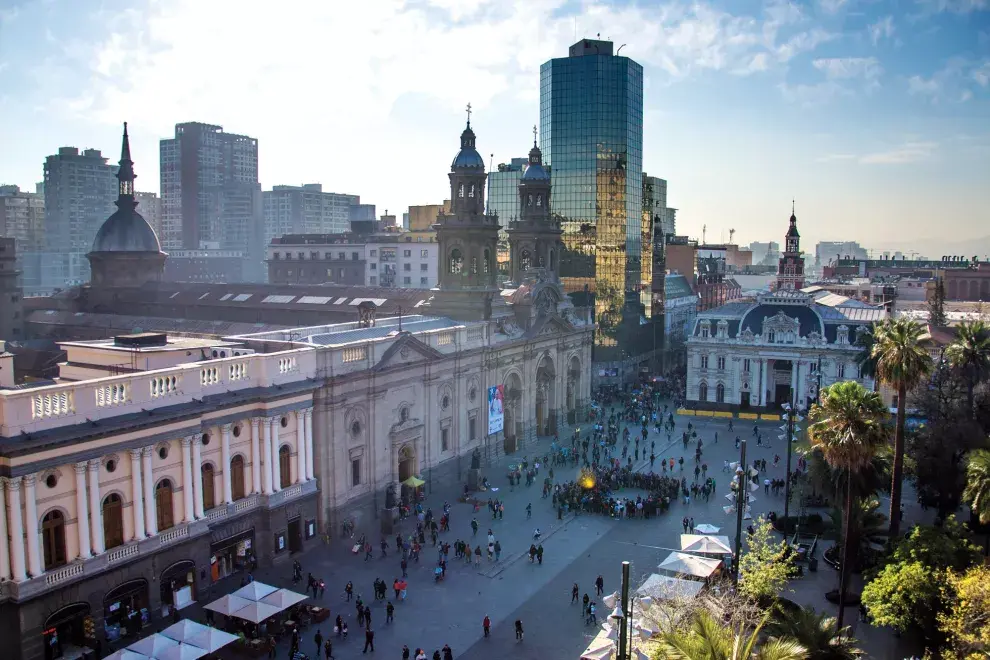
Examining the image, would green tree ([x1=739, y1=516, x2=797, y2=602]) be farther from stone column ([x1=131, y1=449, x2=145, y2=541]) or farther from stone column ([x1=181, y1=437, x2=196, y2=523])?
stone column ([x1=131, y1=449, x2=145, y2=541])

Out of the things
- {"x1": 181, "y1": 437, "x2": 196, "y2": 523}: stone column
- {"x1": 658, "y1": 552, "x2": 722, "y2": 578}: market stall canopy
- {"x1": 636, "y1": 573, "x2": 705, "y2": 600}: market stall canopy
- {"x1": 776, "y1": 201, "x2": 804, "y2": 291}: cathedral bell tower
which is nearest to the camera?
{"x1": 636, "y1": 573, "x2": 705, "y2": 600}: market stall canopy

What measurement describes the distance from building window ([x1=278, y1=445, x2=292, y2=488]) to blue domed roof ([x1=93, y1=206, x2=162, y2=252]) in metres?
46.3

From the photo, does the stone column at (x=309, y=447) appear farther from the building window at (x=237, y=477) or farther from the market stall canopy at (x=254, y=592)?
the market stall canopy at (x=254, y=592)

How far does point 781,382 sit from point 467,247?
32.9 metres

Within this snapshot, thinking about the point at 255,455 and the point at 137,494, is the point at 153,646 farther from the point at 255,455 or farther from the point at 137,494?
the point at 255,455

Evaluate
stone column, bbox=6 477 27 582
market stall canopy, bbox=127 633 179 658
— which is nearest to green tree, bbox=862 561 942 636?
market stall canopy, bbox=127 633 179 658

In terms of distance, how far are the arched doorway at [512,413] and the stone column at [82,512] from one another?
110ft

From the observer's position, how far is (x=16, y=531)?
1043 inches

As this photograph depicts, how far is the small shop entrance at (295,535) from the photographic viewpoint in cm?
3872

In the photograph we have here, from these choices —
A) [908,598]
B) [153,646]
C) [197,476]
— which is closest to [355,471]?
[197,476]

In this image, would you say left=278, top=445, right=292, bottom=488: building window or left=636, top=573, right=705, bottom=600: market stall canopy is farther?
left=278, top=445, right=292, bottom=488: building window

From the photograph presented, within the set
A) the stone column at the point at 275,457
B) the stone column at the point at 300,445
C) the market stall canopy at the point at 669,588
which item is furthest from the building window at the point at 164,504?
the market stall canopy at the point at 669,588

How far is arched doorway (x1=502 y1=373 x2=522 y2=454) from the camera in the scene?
59094mm

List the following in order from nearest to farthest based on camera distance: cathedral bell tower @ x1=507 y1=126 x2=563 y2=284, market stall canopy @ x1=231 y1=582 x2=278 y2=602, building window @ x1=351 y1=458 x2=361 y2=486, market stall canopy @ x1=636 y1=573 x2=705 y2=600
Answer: market stall canopy @ x1=636 y1=573 x2=705 y2=600, market stall canopy @ x1=231 y1=582 x2=278 y2=602, building window @ x1=351 y1=458 x2=361 y2=486, cathedral bell tower @ x1=507 y1=126 x2=563 y2=284
